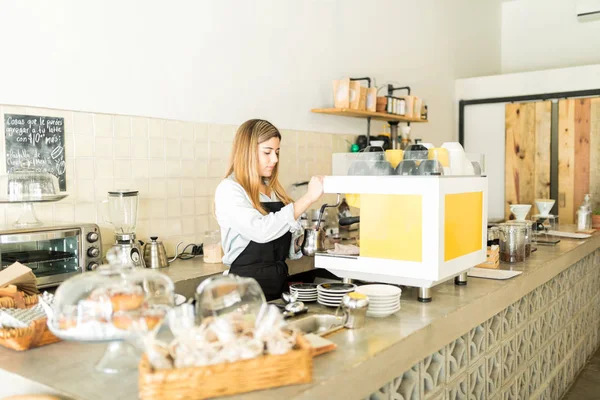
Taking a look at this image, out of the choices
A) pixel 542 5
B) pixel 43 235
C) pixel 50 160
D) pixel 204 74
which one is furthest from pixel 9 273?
pixel 542 5

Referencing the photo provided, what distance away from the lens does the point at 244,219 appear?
2.60m

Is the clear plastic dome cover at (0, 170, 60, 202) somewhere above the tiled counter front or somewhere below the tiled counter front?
above

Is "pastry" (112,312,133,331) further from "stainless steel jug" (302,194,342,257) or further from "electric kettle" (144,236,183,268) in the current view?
"stainless steel jug" (302,194,342,257)

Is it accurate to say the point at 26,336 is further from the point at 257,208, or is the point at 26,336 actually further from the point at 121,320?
the point at 257,208

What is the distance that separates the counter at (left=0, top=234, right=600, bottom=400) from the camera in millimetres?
1561

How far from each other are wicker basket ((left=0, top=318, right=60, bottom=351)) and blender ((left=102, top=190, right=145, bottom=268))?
49.5 inches

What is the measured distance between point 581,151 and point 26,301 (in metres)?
5.52

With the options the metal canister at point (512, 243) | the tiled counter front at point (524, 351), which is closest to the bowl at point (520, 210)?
the tiled counter front at point (524, 351)

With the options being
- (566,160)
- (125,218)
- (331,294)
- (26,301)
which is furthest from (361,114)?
(26,301)

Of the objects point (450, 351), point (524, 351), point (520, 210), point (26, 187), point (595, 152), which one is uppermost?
point (595, 152)

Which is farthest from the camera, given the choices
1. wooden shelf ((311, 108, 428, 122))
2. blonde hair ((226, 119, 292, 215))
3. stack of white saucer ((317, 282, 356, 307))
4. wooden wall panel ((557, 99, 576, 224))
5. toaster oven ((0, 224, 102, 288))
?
wooden wall panel ((557, 99, 576, 224))

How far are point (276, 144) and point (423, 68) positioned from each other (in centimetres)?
378

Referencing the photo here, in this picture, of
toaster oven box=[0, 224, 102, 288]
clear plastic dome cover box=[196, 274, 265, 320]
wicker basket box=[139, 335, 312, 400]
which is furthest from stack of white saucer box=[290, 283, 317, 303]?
toaster oven box=[0, 224, 102, 288]

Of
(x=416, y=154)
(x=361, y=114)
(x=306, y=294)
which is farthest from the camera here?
(x=361, y=114)
